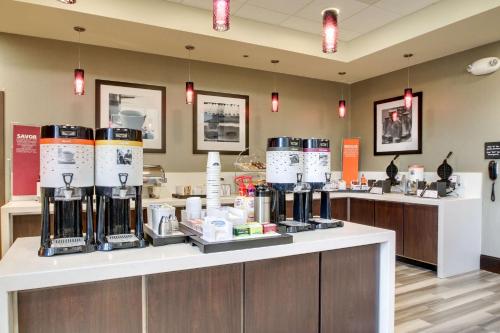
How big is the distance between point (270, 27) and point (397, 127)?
2488 millimetres

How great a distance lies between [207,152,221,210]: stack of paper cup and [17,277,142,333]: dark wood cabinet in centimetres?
58

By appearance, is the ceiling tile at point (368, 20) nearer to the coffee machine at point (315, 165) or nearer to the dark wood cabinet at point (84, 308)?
the coffee machine at point (315, 165)

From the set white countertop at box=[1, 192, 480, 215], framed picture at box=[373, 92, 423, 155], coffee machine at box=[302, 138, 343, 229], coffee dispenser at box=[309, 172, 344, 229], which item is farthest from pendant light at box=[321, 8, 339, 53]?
framed picture at box=[373, 92, 423, 155]

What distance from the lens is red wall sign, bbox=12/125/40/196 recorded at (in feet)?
11.4

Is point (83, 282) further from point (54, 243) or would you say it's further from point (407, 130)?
point (407, 130)

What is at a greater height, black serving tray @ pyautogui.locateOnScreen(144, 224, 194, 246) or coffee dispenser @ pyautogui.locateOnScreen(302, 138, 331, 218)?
coffee dispenser @ pyautogui.locateOnScreen(302, 138, 331, 218)

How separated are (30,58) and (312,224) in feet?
12.5

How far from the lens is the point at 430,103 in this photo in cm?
473

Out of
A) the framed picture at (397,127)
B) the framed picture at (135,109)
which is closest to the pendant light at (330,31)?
the framed picture at (135,109)

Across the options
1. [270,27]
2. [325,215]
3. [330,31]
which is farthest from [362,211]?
[330,31]

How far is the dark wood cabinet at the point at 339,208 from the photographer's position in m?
4.91

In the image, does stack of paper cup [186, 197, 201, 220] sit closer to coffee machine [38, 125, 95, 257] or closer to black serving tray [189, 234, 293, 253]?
black serving tray [189, 234, 293, 253]

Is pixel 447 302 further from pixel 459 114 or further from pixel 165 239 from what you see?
pixel 165 239

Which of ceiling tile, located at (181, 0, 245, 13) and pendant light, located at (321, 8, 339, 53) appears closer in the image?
pendant light, located at (321, 8, 339, 53)
